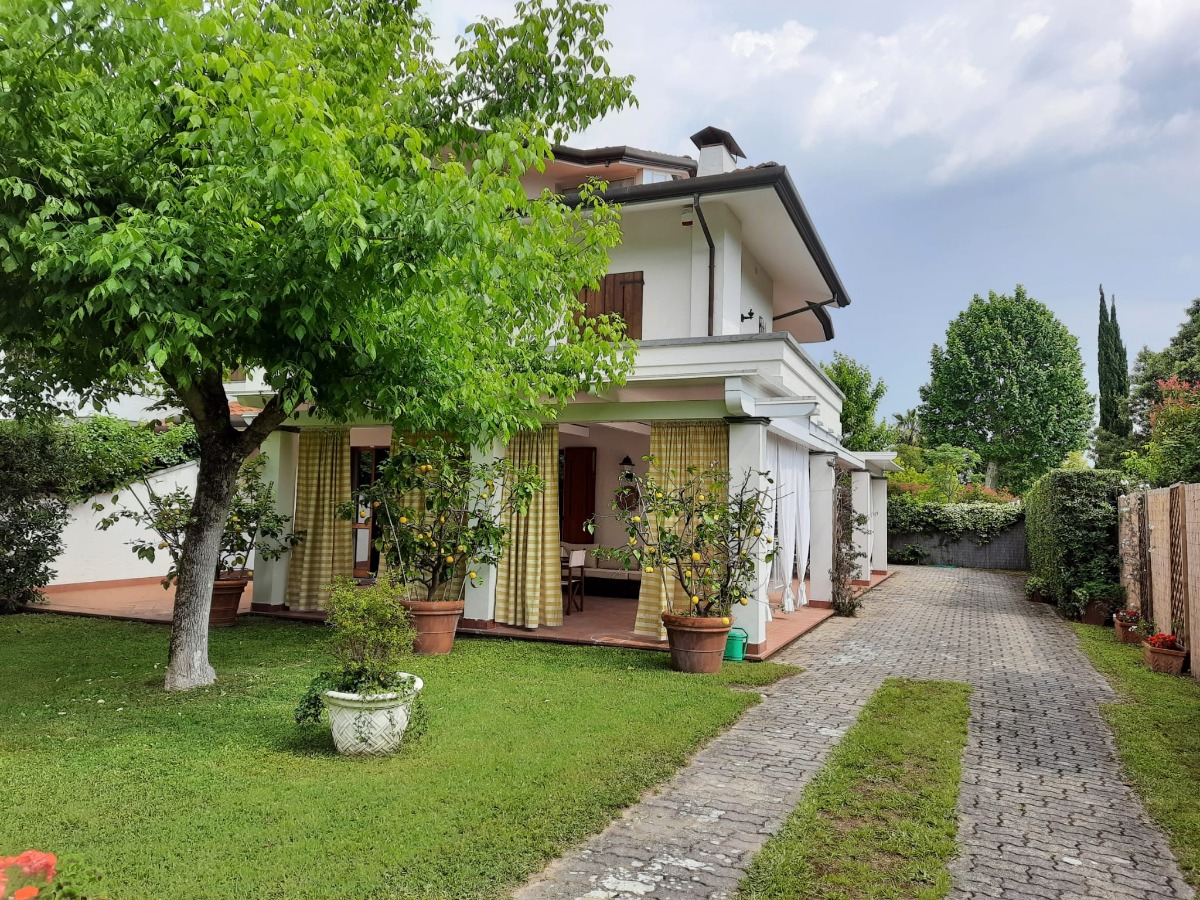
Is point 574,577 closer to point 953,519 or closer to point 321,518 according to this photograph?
point 321,518

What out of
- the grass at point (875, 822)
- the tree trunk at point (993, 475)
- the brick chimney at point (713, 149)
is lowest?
the grass at point (875, 822)

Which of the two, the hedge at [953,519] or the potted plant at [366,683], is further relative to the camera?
the hedge at [953,519]

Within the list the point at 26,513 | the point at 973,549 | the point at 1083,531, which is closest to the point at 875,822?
the point at 1083,531

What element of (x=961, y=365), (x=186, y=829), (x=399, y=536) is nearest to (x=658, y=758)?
(x=186, y=829)

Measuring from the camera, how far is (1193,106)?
16375 millimetres

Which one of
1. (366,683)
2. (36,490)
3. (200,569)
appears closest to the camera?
(366,683)

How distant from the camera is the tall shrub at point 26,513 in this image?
38.0ft

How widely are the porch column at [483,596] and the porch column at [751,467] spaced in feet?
10.1

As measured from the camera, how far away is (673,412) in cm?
923

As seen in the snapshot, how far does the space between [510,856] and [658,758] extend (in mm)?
1759

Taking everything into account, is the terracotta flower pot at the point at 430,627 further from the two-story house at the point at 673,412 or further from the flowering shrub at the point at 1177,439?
the flowering shrub at the point at 1177,439

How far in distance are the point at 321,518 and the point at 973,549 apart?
20.1 meters

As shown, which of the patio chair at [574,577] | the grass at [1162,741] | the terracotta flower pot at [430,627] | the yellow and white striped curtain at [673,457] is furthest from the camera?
the patio chair at [574,577]

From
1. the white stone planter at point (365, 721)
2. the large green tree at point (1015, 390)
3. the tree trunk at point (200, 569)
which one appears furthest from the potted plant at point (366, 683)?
the large green tree at point (1015, 390)
